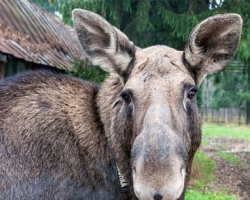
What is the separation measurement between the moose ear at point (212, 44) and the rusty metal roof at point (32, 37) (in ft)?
26.0

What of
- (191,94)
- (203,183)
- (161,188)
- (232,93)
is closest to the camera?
(161,188)

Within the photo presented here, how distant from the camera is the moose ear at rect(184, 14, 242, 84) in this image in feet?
15.0

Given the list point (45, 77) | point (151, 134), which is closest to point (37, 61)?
point (45, 77)

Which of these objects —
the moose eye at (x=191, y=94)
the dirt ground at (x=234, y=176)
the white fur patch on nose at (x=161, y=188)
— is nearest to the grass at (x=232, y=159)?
→ the dirt ground at (x=234, y=176)

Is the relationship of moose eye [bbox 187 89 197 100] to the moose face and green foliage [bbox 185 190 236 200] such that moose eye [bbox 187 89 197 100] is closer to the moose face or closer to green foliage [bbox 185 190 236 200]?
the moose face

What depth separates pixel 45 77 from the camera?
5.23 m

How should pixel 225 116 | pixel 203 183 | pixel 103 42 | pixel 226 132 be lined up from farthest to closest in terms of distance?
pixel 225 116, pixel 226 132, pixel 203 183, pixel 103 42

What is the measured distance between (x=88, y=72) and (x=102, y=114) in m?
6.21

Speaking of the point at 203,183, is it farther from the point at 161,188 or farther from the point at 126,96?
the point at 161,188

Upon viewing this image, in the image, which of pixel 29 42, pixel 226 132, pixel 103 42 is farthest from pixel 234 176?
pixel 226 132

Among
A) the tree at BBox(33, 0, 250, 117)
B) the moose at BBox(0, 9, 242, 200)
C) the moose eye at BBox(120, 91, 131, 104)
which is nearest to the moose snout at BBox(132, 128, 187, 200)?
the moose at BBox(0, 9, 242, 200)

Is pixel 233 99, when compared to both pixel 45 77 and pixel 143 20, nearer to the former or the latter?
pixel 143 20

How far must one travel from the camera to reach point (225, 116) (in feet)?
162

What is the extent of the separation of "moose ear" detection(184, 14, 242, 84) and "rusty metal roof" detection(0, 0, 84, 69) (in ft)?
26.0
